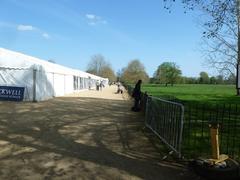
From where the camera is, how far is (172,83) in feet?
501

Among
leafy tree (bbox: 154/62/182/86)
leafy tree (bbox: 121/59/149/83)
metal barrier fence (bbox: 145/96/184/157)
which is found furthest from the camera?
leafy tree (bbox: 154/62/182/86)

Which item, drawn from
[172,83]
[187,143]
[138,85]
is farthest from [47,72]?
[172,83]

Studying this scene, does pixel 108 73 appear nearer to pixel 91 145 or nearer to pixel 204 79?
pixel 204 79

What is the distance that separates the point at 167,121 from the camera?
9.91 meters

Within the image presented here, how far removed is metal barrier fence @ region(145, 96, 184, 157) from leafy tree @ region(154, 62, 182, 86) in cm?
13938

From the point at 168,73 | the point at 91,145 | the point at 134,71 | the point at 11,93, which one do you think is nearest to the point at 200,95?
the point at 11,93

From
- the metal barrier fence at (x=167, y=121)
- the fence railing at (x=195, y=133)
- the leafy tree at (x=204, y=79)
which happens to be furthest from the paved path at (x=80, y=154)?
the leafy tree at (x=204, y=79)

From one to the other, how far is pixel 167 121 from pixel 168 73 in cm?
14611

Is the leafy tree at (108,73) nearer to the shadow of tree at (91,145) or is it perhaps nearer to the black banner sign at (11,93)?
the black banner sign at (11,93)

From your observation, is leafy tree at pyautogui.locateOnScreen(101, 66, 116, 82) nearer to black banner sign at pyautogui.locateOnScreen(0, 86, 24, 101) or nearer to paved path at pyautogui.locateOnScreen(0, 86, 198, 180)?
black banner sign at pyautogui.locateOnScreen(0, 86, 24, 101)

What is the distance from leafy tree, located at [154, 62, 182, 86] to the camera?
15325cm

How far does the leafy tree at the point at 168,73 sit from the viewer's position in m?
153

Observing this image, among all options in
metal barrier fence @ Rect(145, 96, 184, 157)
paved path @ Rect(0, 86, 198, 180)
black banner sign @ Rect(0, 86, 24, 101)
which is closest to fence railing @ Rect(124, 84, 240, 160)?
metal barrier fence @ Rect(145, 96, 184, 157)

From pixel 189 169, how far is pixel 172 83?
147 metres
